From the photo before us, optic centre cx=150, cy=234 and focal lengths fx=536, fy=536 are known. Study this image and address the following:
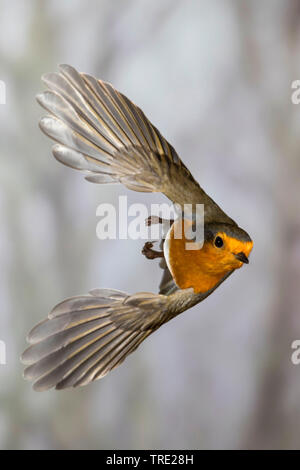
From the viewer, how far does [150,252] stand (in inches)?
25.8

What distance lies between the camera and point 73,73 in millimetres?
567

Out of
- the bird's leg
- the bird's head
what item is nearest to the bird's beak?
the bird's head

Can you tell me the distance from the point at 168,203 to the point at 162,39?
0.21 m

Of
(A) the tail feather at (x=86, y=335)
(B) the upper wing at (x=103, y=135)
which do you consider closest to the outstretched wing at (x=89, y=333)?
(A) the tail feather at (x=86, y=335)

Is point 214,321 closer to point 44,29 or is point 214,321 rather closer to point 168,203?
point 168,203

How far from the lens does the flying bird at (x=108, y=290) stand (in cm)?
57

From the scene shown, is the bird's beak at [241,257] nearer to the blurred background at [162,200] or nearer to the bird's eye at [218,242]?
the bird's eye at [218,242]

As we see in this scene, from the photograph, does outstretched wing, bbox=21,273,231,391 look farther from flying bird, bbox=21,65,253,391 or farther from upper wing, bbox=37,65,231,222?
upper wing, bbox=37,65,231,222

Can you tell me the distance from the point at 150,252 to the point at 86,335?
0.13 meters

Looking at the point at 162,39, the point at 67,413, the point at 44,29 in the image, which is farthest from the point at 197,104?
the point at 67,413

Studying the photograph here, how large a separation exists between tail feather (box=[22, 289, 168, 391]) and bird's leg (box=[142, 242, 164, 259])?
7 centimetres

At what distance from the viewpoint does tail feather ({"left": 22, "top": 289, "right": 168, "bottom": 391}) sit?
1.91 ft

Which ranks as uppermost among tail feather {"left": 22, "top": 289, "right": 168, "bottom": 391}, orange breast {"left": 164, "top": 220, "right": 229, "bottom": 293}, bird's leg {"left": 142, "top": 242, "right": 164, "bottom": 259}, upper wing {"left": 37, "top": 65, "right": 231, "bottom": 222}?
upper wing {"left": 37, "top": 65, "right": 231, "bottom": 222}

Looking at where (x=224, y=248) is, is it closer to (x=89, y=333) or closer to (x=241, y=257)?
(x=241, y=257)
